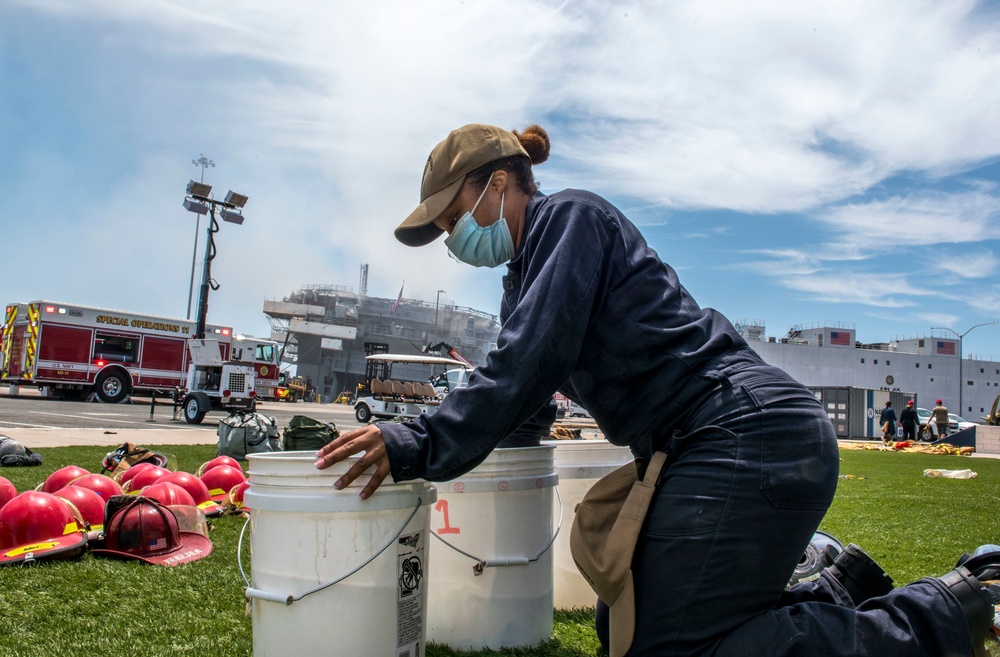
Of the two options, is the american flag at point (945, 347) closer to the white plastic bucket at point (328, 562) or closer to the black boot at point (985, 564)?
the black boot at point (985, 564)

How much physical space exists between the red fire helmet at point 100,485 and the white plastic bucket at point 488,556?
298 cm

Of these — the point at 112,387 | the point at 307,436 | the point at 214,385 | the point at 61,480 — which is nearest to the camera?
the point at 61,480

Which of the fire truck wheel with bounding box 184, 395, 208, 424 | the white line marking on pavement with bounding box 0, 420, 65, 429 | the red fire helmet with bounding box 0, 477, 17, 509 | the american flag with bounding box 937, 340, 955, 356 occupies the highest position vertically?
the american flag with bounding box 937, 340, 955, 356

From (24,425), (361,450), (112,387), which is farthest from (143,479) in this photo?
(112,387)

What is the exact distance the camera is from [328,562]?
1.98 meters

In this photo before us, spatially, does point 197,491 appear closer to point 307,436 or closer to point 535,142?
point 307,436

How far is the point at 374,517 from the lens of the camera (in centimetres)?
200

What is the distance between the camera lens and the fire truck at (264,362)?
75.4ft

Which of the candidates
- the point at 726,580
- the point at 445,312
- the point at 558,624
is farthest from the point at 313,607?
the point at 445,312

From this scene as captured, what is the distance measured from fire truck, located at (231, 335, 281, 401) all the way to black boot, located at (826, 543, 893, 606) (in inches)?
865

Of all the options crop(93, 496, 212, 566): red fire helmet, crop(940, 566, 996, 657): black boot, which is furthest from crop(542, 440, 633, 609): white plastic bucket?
crop(93, 496, 212, 566): red fire helmet

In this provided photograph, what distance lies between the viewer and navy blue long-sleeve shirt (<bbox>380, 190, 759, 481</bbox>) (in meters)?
1.80

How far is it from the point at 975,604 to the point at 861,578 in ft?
1.25

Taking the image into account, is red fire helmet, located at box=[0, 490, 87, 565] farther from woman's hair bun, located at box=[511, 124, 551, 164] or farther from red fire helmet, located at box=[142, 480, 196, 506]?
woman's hair bun, located at box=[511, 124, 551, 164]
